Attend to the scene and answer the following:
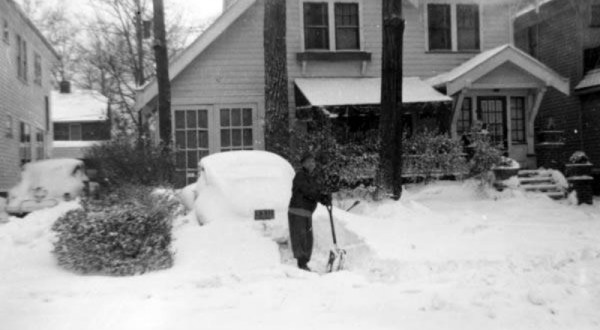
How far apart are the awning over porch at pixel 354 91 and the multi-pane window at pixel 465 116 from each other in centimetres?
161

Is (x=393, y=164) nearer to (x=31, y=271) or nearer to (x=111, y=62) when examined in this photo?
(x=31, y=271)

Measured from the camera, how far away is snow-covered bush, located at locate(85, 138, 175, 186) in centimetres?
1427

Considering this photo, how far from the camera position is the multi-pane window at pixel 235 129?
19500 mm

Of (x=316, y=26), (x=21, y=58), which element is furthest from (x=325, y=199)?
(x=21, y=58)

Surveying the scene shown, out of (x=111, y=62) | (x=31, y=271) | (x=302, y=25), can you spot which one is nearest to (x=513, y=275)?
(x=31, y=271)

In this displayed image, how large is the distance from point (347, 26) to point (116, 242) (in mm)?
13655

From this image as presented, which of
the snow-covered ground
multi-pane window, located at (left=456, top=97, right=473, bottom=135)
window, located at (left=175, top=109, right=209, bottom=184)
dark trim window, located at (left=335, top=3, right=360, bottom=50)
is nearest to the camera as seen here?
the snow-covered ground

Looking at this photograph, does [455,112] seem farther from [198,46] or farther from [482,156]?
[198,46]

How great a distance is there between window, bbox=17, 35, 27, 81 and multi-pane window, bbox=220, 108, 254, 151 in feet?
27.3

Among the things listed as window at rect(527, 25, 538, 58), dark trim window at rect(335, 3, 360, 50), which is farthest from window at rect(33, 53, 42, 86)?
window at rect(527, 25, 538, 58)

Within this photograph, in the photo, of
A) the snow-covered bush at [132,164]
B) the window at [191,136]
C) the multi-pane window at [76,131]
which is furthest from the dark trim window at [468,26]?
the multi-pane window at [76,131]

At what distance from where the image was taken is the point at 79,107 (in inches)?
1729

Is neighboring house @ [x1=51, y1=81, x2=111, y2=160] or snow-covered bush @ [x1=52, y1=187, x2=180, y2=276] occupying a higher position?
neighboring house @ [x1=51, y1=81, x2=111, y2=160]

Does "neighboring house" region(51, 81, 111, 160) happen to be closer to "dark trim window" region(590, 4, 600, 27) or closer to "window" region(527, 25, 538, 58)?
"window" region(527, 25, 538, 58)
